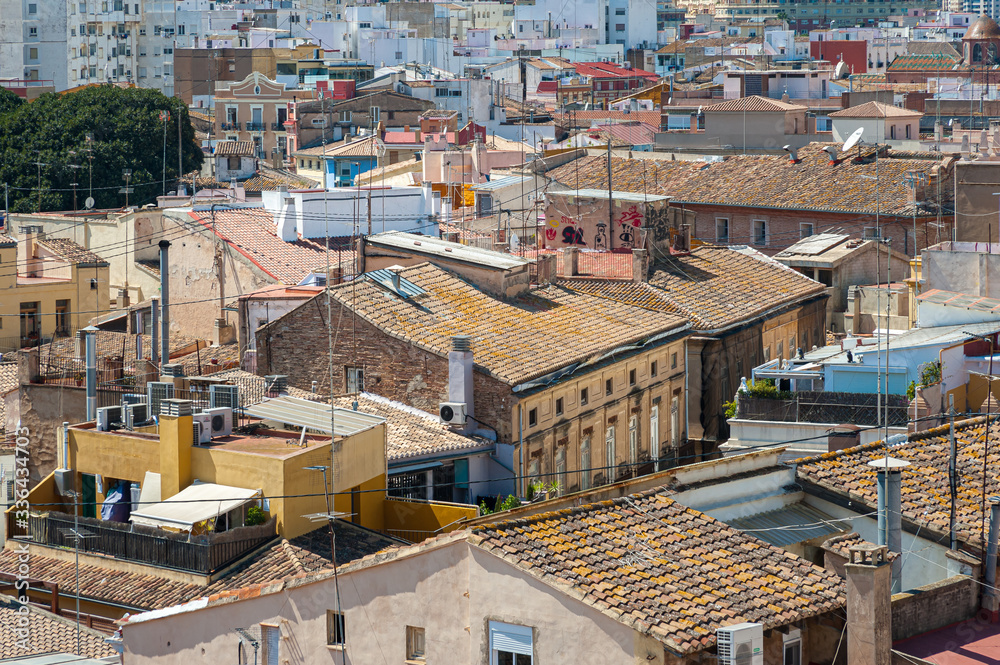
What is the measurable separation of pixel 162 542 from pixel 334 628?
16.3 feet

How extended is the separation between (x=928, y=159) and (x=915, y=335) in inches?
824

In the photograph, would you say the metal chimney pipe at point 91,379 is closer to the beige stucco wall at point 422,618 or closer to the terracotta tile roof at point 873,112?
the beige stucco wall at point 422,618

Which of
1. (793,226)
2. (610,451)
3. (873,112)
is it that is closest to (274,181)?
(873,112)

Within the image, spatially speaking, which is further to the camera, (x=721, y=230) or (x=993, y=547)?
(x=721, y=230)

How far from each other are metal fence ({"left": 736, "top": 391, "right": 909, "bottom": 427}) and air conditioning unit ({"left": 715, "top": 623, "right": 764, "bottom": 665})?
29.7 feet

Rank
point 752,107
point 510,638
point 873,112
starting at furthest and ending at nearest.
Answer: point 873,112
point 752,107
point 510,638

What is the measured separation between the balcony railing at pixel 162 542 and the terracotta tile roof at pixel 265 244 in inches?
531

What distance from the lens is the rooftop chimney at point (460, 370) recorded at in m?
21.5

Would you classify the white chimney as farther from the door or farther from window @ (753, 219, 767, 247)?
the door

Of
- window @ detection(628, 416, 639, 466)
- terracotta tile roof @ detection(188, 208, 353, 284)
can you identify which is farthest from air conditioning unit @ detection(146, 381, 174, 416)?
terracotta tile roof @ detection(188, 208, 353, 284)

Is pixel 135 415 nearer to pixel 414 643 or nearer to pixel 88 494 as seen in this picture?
pixel 88 494

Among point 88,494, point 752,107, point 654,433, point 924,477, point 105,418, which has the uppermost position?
point 752,107

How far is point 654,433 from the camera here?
2609cm

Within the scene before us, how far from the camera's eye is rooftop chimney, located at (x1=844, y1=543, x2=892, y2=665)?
1216cm
